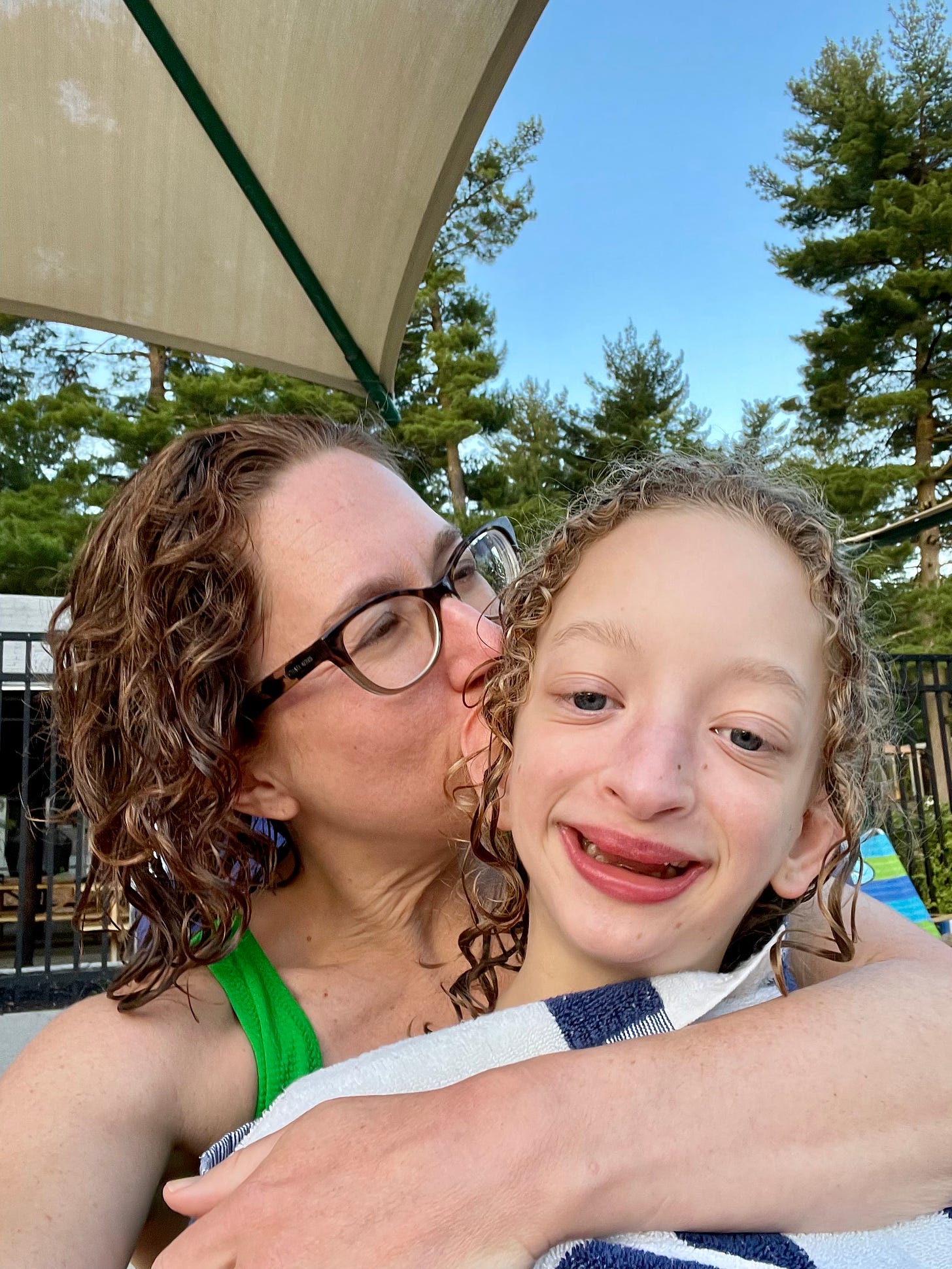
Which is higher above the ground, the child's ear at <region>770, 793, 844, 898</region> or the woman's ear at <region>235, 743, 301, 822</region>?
the woman's ear at <region>235, 743, 301, 822</region>

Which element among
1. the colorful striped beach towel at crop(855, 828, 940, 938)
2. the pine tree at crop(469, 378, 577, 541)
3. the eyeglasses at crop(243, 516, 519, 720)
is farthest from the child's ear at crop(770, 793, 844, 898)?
the pine tree at crop(469, 378, 577, 541)

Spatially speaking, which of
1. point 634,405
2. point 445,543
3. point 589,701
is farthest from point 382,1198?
point 634,405

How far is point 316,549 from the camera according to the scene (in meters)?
1.57

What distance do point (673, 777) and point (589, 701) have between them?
158mm

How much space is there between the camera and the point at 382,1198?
0.76 meters

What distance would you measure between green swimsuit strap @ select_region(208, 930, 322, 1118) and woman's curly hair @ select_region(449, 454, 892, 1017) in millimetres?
210

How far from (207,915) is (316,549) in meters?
0.54

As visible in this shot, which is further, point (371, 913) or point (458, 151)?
point (458, 151)

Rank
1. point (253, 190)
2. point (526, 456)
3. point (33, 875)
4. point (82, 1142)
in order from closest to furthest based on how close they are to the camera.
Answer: point (82, 1142), point (253, 190), point (33, 875), point (526, 456)

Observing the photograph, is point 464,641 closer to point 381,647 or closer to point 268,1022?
point 381,647

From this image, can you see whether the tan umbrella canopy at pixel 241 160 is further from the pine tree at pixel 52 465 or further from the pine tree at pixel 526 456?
the pine tree at pixel 526 456

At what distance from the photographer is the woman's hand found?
0.75 metres

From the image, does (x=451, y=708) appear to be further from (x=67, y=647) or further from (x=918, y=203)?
(x=918, y=203)

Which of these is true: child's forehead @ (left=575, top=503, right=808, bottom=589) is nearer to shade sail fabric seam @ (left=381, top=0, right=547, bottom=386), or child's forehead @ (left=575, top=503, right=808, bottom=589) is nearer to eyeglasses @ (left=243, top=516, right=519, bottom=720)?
eyeglasses @ (left=243, top=516, right=519, bottom=720)
